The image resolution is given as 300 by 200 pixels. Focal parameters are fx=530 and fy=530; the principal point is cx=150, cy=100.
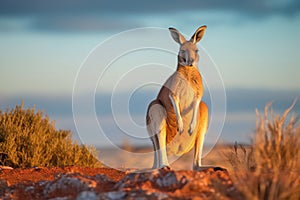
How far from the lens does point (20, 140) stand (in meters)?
13.0

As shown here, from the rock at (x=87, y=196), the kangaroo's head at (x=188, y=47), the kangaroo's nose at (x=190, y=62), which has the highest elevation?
the kangaroo's head at (x=188, y=47)

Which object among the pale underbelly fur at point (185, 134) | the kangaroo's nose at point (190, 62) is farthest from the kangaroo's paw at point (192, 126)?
the kangaroo's nose at point (190, 62)

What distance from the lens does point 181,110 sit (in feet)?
29.3

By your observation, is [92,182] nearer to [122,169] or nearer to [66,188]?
[66,188]

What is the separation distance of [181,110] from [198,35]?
1306 millimetres

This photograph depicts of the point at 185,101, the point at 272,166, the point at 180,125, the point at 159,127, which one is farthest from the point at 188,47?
the point at 272,166

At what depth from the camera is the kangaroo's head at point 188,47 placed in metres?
8.66

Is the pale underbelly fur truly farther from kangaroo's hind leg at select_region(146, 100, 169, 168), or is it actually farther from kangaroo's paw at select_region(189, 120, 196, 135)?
kangaroo's hind leg at select_region(146, 100, 169, 168)

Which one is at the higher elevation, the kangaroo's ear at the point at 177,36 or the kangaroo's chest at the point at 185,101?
the kangaroo's ear at the point at 177,36

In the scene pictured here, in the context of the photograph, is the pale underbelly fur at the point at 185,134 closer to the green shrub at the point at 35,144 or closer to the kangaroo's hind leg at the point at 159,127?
the kangaroo's hind leg at the point at 159,127

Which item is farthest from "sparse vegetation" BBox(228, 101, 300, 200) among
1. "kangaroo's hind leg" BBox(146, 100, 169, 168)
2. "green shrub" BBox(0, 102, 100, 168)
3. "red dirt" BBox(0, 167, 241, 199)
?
"green shrub" BBox(0, 102, 100, 168)

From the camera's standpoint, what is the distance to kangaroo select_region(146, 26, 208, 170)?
8766 millimetres

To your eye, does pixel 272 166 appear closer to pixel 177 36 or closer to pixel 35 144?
pixel 177 36

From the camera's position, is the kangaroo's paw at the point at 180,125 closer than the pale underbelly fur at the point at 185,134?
Yes
